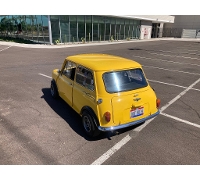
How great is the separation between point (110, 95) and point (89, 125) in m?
0.87

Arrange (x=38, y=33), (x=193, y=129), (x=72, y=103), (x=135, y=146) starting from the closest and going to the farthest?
(x=135, y=146) → (x=193, y=129) → (x=72, y=103) → (x=38, y=33)

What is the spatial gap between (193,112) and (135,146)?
2.57m

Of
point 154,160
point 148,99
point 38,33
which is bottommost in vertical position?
point 154,160

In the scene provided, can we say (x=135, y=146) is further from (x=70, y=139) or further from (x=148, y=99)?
(x=70, y=139)

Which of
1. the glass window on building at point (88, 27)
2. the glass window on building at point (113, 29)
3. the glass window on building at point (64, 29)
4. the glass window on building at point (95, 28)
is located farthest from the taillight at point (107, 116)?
the glass window on building at point (113, 29)

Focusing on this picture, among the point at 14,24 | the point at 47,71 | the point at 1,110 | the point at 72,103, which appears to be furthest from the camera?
the point at 14,24

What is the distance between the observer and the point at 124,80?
3668mm

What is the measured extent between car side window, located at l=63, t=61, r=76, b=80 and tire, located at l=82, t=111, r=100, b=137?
1.22 metres

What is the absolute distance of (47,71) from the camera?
8.93 m

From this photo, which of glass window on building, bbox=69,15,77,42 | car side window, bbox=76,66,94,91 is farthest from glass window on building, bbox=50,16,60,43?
car side window, bbox=76,66,94,91

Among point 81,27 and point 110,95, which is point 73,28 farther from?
point 110,95

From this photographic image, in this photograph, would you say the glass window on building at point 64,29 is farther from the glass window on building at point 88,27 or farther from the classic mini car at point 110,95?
the classic mini car at point 110,95

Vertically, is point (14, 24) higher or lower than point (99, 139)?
higher
